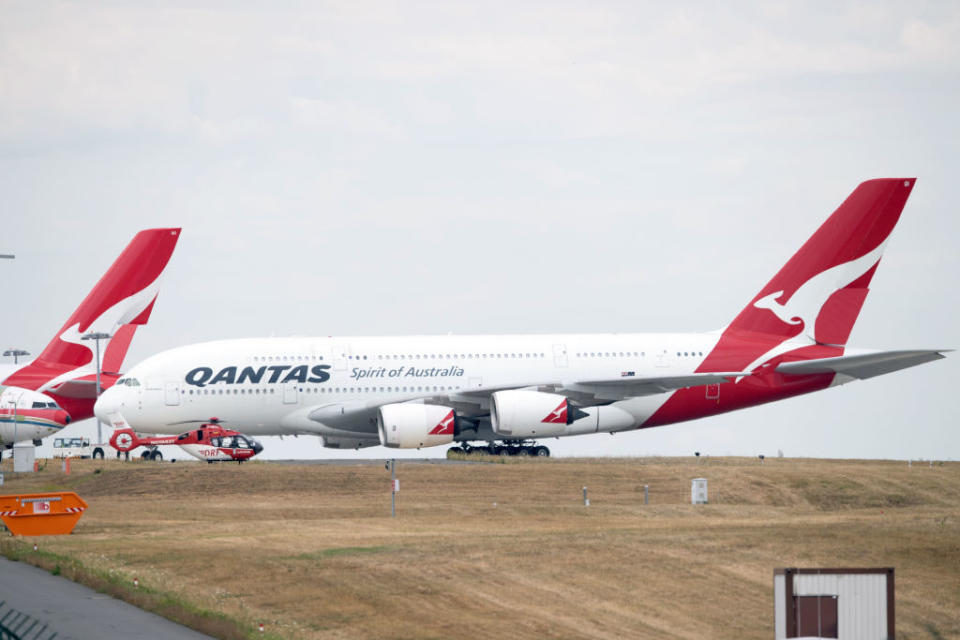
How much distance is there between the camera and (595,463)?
54469mm

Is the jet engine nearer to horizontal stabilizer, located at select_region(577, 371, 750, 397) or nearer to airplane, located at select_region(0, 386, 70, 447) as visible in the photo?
horizontal stabilizer, located at select_region(577, 371, 750, 397)

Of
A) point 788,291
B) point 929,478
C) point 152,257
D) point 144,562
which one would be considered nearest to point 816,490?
point 929,478

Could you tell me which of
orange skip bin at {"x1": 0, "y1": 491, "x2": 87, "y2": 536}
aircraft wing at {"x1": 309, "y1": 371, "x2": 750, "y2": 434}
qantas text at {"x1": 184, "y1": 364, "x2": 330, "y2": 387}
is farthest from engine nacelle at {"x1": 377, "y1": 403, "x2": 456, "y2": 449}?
orange skip bin at {"x1": 0, "y1": 491, "x2": 87, "y2": 536}

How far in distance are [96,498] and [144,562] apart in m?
15.9

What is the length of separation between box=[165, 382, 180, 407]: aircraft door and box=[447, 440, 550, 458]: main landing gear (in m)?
10.7

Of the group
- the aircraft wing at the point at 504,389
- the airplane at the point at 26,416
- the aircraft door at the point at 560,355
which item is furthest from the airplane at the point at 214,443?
the aircraft door at the point at 560,355

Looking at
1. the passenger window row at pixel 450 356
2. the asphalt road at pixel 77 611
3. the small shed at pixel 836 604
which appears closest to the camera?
the asphalt road at pixel 77 611

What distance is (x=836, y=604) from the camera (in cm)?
2406

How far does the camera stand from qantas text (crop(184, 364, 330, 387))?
5481cm

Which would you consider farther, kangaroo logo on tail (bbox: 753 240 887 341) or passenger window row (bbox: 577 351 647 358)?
kangaroo logo on tail (bbox: 753 240 887 341)

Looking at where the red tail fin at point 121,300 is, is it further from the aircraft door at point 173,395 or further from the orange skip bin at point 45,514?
the orange skip bin at point 45,514

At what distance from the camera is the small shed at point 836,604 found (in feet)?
77.9

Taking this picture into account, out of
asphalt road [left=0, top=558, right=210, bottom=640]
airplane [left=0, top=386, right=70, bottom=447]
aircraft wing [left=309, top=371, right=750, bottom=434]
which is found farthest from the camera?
airplane [left=0, top=386, right=70, bottom=447]

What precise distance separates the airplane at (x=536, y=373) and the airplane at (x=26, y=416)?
11327mm
